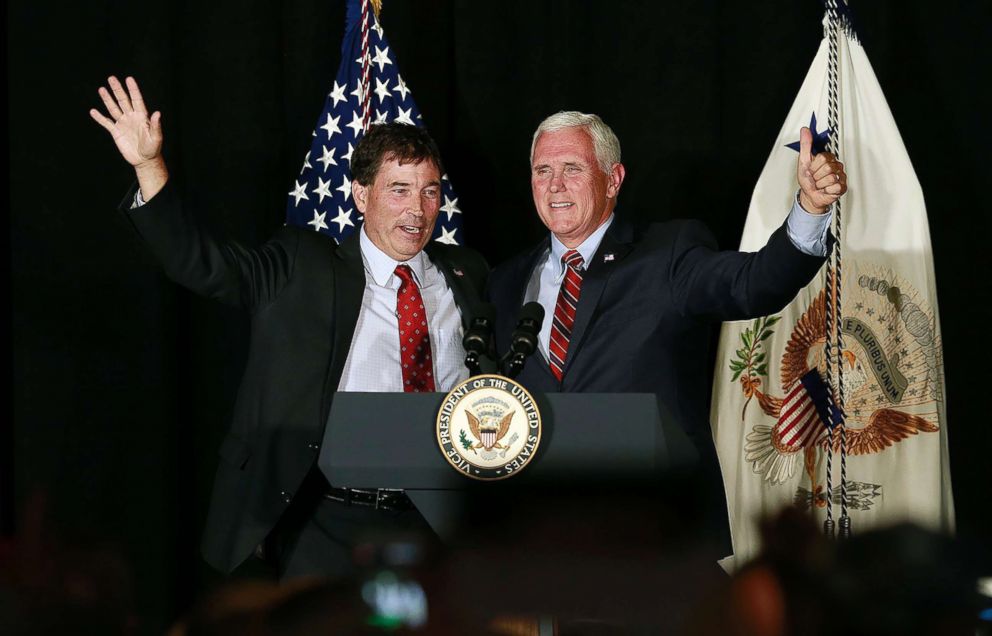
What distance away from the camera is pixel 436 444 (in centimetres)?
185

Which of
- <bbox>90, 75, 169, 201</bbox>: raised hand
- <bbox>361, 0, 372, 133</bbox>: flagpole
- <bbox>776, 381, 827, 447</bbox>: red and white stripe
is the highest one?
<bbox>361, 0, 372, 133</bbox>: flagpole

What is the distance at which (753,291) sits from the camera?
8.52 ft

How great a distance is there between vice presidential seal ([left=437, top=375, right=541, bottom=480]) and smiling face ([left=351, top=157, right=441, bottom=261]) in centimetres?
123

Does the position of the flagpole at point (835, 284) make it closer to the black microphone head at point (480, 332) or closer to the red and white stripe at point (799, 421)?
the red and white stripe at point (799, 421)

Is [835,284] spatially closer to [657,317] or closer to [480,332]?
[657,317]

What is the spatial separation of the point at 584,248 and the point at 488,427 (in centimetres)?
130

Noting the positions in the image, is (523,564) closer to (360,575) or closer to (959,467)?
(360,575)

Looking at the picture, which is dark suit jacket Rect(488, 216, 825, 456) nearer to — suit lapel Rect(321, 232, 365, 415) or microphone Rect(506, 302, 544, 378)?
suit lapel Rect(321, 232, 365, 415)

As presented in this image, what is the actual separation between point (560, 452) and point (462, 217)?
214cm

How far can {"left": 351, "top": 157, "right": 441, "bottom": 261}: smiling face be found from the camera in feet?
9.86

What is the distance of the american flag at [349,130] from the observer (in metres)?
3.69

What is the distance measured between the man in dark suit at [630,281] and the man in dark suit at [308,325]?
261 millimetres

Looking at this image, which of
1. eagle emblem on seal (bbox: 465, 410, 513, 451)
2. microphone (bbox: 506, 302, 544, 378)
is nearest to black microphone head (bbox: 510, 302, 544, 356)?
microphone (bbox: 506, 302, 544, 378)

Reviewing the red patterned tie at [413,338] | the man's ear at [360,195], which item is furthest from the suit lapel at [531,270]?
the man's ear at [360,195]
